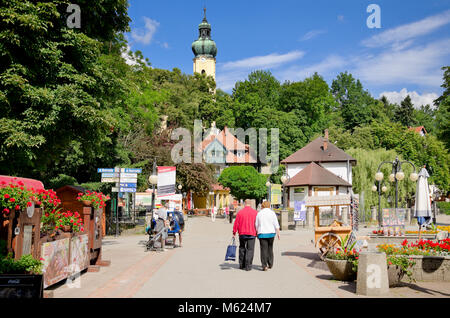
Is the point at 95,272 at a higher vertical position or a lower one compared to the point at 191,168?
lower

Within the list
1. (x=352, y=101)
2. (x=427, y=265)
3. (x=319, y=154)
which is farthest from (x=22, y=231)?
(x=352, y=101)

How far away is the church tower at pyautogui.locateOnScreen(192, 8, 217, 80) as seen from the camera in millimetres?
97250

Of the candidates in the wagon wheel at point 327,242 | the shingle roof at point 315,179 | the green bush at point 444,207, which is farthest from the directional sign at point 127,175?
the green bush at point 444,207

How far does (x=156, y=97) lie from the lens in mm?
39031

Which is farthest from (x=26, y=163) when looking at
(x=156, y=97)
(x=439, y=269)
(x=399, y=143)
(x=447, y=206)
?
(x=447, y=206)

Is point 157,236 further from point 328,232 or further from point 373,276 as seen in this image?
point 373,276

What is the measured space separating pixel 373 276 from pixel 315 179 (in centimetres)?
3645

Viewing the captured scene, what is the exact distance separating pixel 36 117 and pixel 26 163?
1.73 metres

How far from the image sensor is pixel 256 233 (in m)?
11.9

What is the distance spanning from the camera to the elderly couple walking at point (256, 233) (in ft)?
38.3

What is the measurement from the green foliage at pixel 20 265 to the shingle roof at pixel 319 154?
46601 mm

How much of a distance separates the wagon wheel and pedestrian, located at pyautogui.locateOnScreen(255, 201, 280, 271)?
1.55 meters

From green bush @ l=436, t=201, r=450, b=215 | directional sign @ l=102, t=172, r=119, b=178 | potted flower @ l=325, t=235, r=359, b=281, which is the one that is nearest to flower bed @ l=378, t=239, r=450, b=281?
potted flower @ l=325, t=235, r=359, b=281
